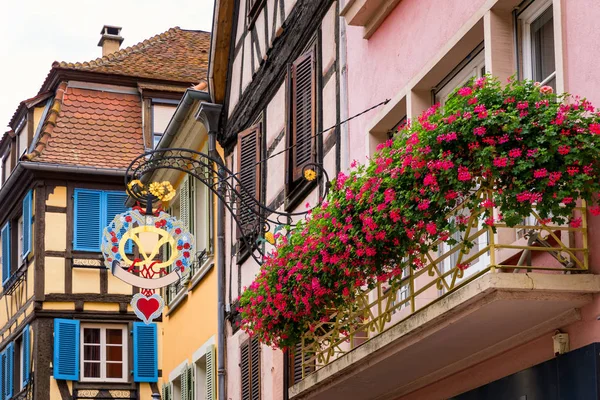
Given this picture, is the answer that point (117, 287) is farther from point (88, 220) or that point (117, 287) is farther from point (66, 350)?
point (66, 350)

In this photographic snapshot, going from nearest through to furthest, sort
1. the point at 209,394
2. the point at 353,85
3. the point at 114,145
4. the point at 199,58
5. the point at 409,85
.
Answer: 1. the point at 409,85
2. the point at 353,85
3. the point at 209,394
4. the point at 114,145
5. the point at 199,58

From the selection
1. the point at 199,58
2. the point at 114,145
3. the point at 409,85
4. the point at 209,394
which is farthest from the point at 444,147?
the point at 199,58

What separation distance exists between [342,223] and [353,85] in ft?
10.5

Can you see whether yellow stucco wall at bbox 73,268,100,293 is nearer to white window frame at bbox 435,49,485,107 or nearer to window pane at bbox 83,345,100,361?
window pane at bbox 83,345,100,361

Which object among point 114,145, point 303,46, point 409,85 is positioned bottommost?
point 409,85

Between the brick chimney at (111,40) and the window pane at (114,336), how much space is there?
7.83m

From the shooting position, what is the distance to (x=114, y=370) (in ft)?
86.7

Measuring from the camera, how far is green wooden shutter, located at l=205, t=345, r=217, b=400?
55.1 feet

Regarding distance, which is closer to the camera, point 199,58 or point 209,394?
point 209,394

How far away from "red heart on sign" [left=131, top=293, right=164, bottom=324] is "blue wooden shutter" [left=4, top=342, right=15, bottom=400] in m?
13.1

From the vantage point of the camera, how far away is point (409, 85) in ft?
32.1

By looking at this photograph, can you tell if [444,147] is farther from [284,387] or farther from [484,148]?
[284,387]

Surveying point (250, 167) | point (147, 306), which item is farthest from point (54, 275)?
point (250, 167)

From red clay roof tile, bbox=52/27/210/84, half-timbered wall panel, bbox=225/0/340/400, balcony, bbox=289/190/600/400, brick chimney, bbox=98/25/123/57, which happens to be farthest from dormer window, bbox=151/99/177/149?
balcony, bbox=289/190/600/400
